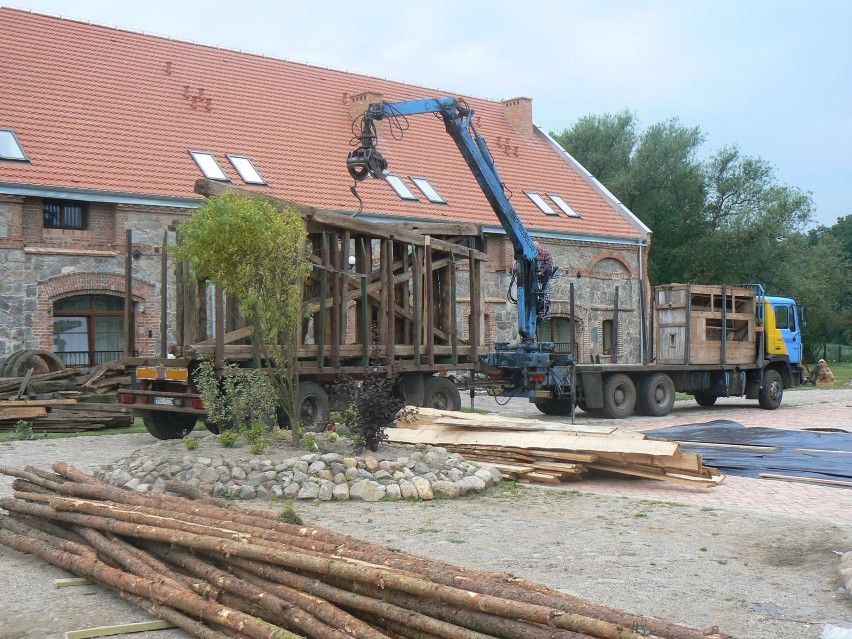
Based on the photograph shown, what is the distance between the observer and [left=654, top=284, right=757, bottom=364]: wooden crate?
21719 millimetres

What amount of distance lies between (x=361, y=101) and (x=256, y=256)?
1940cm

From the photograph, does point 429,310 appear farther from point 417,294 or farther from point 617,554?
point 617,554

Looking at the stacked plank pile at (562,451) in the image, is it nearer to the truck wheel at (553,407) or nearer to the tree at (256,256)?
the tree at (256,256)

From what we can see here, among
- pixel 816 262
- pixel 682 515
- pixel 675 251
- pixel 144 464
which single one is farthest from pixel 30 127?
pixel 816 262

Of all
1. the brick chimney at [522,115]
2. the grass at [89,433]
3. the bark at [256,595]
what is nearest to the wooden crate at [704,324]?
the grass at [89,433]

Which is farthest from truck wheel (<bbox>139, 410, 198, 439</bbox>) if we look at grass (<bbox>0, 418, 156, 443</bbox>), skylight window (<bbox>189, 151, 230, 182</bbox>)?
skylight window (<bbox>189, 151, 230, 182</bbox>)

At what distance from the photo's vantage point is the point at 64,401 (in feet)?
56.8

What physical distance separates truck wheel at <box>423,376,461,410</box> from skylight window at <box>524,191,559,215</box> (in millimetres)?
14174

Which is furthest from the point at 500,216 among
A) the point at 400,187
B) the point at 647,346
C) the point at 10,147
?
the point at 10,147

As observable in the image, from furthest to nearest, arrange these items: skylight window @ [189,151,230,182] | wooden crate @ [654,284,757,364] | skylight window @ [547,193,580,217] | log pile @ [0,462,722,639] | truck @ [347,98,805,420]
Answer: skylight window @ [547,193,580,217]
skylight window @ [189,151,230,182]
wooden crate @ [654,284,757,364]
truck @ [347,98,805,420]
log pile @ [0,462,722,639]

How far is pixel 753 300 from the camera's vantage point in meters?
23.0

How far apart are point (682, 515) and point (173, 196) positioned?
52.9 ft

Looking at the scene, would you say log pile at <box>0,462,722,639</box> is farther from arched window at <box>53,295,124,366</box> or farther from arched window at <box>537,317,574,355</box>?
arched window at <box>537,317,574,355</box>

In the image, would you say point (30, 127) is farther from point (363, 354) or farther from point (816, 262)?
point (816, 262)
